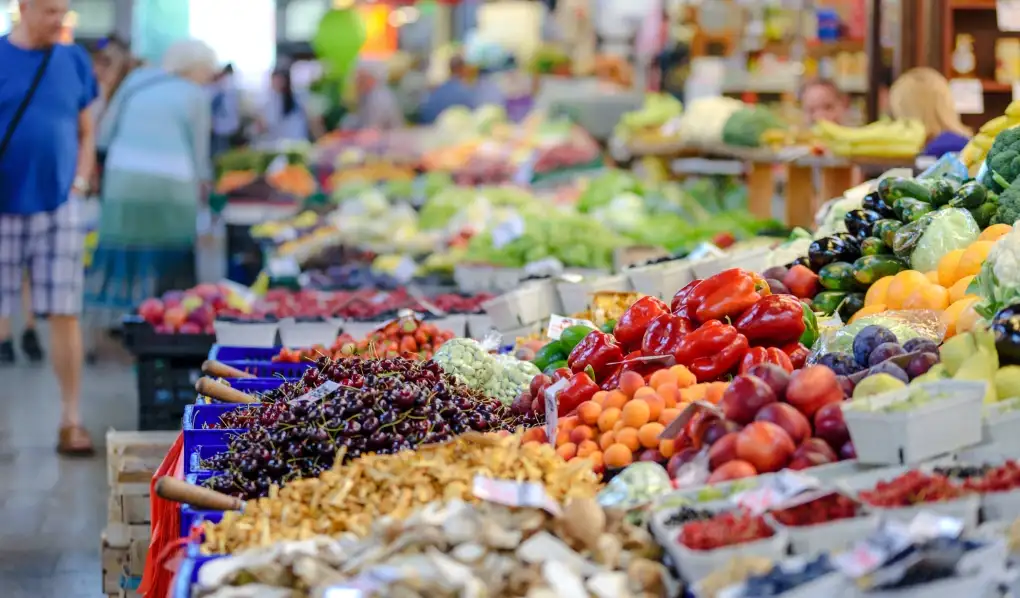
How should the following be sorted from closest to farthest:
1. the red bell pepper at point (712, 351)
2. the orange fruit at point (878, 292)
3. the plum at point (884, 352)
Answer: the plum at point (884, 352), the red bell pepper at point (712, 351), the orange fruit at point (878, 292)

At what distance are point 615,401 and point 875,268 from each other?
1.29 metres

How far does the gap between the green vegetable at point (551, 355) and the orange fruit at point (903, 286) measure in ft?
2.97

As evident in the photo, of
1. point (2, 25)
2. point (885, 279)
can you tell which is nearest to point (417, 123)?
point (2, 25)

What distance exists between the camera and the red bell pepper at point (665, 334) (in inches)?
139

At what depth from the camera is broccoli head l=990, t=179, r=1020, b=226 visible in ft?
13.0

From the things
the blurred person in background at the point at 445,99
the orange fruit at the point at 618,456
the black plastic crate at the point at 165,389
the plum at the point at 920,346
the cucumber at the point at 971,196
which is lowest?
the black plastic crate at the point at 165,389

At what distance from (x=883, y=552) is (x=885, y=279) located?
74.4 inches

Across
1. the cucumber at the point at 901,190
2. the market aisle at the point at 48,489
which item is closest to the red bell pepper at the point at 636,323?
the cucumber at the point at 901,190

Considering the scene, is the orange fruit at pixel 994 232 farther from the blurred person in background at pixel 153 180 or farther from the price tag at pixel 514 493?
the blurred person in background at pixel 153 180

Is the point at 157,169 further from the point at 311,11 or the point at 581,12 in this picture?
the point at 311,11

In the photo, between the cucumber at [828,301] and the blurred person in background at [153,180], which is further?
A: the blurred person in background at [153,180]

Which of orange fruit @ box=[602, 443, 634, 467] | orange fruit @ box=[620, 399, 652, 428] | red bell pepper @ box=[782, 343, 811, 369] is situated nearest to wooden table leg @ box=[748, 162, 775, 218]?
red bell pepper @ box=[782, 343, 811, 369]

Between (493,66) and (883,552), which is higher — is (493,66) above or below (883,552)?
above

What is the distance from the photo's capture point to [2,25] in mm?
22719
